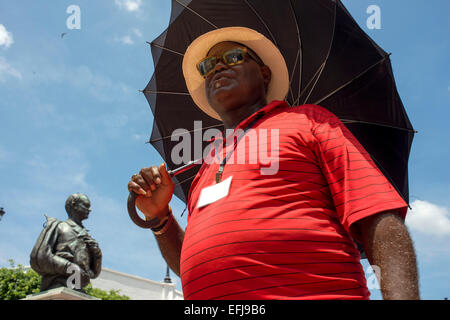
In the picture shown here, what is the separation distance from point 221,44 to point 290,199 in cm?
166

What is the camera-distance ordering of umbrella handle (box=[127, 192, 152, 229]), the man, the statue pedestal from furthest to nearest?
the statue pedestal → umbrella handle (box=[127, 192, 152, 229]) → the man

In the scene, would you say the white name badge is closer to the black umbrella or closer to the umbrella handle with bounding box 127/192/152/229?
the umbrella handle with bounding box 127/192/152/229

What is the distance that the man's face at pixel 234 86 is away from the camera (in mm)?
2588

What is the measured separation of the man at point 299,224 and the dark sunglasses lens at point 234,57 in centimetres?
65

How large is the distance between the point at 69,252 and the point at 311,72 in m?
5.95

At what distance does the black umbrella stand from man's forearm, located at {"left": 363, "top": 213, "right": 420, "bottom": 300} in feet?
7.52

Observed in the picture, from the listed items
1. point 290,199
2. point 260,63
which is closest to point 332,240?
point 290,199

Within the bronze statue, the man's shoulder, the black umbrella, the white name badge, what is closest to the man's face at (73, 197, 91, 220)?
the bronze statue

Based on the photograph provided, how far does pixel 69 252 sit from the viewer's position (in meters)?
7.51

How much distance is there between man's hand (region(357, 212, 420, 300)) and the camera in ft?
4.20

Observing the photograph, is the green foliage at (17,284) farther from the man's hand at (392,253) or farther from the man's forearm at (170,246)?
the man's hand at (392,253)

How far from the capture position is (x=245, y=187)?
1795mm
